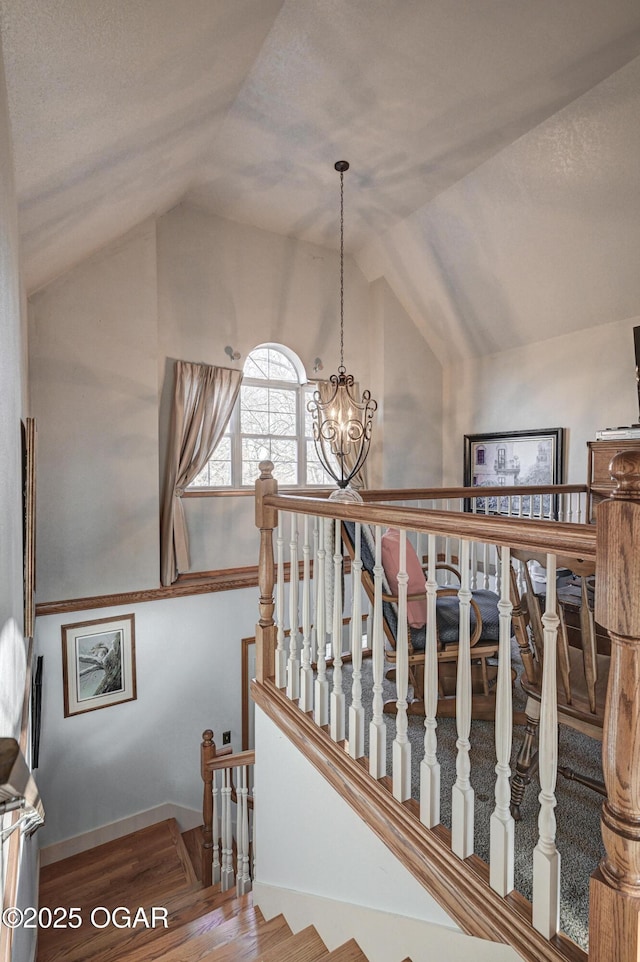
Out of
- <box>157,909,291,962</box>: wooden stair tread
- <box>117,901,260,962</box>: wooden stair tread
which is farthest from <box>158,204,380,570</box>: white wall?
<box>157,909,291,962</box>: wooden stair tread

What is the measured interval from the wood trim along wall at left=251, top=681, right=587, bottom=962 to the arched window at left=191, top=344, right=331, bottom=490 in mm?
3327

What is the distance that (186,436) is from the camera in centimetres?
448

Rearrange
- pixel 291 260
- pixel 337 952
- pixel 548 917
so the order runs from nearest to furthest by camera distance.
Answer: pixel 548 917 < pixel 337 952 < pixel 291 260

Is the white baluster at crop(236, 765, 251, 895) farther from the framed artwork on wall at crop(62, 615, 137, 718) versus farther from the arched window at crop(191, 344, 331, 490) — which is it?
the arched window at crop(191, 344, 331, 490)

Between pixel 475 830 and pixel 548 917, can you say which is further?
pixel 475 830

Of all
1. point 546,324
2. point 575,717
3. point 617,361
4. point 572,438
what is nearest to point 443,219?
point 546,324

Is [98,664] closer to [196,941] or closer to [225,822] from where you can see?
[225,822]

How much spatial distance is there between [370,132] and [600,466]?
3.15 m

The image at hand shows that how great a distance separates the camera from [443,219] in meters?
4.61

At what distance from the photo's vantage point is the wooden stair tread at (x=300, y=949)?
170cm

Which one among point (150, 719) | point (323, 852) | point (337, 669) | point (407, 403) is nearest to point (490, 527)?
point (337, 669)

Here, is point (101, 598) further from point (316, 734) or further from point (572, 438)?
point (572, 438)

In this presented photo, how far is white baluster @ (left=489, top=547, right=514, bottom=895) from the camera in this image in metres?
1.08

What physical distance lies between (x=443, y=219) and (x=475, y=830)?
4.91 meters
